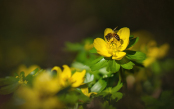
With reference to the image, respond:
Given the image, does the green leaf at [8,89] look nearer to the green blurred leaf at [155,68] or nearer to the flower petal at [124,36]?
the flower petal at [124,36]

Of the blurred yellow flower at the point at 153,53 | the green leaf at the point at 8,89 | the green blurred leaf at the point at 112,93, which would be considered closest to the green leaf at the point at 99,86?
the green blurred leaf at the point at 112,93

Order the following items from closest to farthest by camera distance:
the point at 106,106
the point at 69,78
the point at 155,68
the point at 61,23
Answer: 1. the point at 106,106
2. the point at 69,78
3. the point at 155,68
4. the point at 61,23

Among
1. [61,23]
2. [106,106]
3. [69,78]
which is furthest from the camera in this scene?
[61,23]

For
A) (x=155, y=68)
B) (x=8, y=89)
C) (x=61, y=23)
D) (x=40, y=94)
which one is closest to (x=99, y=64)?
(x=40, y=94)

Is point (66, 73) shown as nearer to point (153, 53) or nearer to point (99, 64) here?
point (99, 64)

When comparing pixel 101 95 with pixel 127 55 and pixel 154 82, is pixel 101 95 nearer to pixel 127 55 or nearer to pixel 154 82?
pixel 127 55
